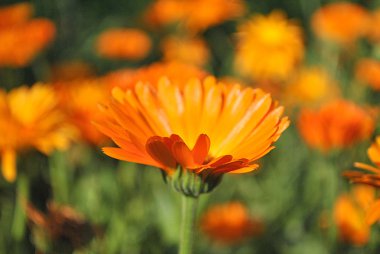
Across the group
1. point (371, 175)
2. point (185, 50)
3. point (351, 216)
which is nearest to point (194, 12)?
point (185, 50)

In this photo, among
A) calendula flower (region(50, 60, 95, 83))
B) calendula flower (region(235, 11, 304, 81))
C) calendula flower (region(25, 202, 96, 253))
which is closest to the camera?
calendula flower (region(25, 202, 96, 253))

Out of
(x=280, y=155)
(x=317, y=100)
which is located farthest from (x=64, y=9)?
(x=280, y=155)

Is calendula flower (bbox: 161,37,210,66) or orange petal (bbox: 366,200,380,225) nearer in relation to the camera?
orange petal (bbox: 366,200,380,225)

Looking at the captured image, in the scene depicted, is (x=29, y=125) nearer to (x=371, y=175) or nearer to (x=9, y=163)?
(x=9, y=163)

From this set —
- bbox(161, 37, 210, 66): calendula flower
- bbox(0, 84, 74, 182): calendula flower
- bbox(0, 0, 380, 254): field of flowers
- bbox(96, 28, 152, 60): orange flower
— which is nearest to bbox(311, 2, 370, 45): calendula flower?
bbox(0, 0, 380, 254): field of flowers

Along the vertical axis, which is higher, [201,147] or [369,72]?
[369,72]

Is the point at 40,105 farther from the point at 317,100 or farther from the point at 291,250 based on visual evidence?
the point at 317,100

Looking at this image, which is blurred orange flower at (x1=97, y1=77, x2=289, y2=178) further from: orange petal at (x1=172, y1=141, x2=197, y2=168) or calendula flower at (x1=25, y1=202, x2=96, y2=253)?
calendula flower at (x1=25, y1=202, x2=96, y2=253)
